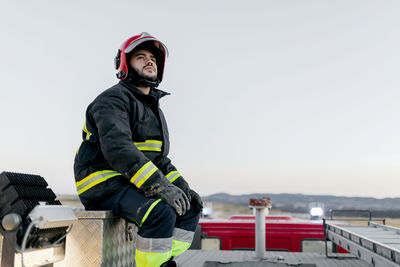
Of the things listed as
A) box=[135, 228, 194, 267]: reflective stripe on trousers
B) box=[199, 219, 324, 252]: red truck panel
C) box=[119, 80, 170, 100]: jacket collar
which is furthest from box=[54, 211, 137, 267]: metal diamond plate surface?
box=[199, 219, 324, 252]: red truck panel

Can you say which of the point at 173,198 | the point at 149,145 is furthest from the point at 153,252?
the point at 149,145

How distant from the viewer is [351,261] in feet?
13.7

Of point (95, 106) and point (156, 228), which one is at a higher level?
point (95, 106)

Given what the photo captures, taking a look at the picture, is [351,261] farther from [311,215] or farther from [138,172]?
[138,172]

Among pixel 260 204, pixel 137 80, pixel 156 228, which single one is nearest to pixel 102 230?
pixel 156 228

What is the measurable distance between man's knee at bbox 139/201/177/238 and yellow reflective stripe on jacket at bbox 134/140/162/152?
49 centimetres

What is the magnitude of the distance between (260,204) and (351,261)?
1181mm

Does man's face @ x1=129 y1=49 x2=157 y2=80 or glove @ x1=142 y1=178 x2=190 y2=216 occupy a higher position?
man's face @ x1=129 y1=49 x2=157 y2=80

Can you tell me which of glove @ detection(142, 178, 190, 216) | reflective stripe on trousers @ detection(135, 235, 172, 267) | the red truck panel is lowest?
the red truck panel

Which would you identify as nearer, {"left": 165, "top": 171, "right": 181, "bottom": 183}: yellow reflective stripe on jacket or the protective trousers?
the protective trousers

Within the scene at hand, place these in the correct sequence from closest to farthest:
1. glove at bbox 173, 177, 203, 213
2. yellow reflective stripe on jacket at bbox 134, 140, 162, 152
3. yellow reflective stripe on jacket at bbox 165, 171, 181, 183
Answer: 1. yellow reflective stripe on jacket at bbox 134, 140, 162, 152
2. glove at bbox 173, 177, 203, 213
3. yellow reflective stripe on jacket at bbox 165, 171, 181, 183

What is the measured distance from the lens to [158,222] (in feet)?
6.34

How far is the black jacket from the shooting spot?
197 cm

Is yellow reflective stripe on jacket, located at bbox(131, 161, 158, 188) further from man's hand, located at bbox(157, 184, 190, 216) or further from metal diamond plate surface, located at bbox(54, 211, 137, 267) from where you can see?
metal diamond plate surface, located at bbox(54, 211, 137, 267)
